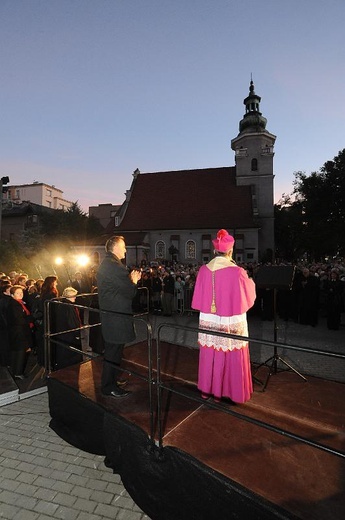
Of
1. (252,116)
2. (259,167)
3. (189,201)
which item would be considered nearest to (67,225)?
(189,201)

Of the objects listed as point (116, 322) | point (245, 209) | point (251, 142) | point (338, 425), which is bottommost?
point (338, 425)

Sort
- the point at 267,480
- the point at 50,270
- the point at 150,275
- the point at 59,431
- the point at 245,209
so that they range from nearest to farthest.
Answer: the point at 267,480 → the point at 59,431 → the point at 150,275 → the point at 50,270 → the point at 245,209

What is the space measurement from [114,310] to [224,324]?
1419 millimetres

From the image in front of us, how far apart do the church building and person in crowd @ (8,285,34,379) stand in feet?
107

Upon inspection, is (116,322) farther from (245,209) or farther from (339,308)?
(245,209)

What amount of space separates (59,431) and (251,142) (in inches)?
1668

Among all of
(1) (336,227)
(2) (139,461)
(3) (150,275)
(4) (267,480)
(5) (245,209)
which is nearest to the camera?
(4) (267,480)

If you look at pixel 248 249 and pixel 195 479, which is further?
pixel 248 249

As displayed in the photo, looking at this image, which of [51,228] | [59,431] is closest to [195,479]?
[59,431]

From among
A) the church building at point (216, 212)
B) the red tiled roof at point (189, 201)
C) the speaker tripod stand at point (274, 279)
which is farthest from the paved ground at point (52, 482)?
the red tiled roof at point (189, 201)

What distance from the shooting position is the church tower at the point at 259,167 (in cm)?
3981

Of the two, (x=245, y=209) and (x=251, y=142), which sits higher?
(x=251, y=142)

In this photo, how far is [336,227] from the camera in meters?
35.9

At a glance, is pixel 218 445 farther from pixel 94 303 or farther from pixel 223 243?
pixel 94 303
